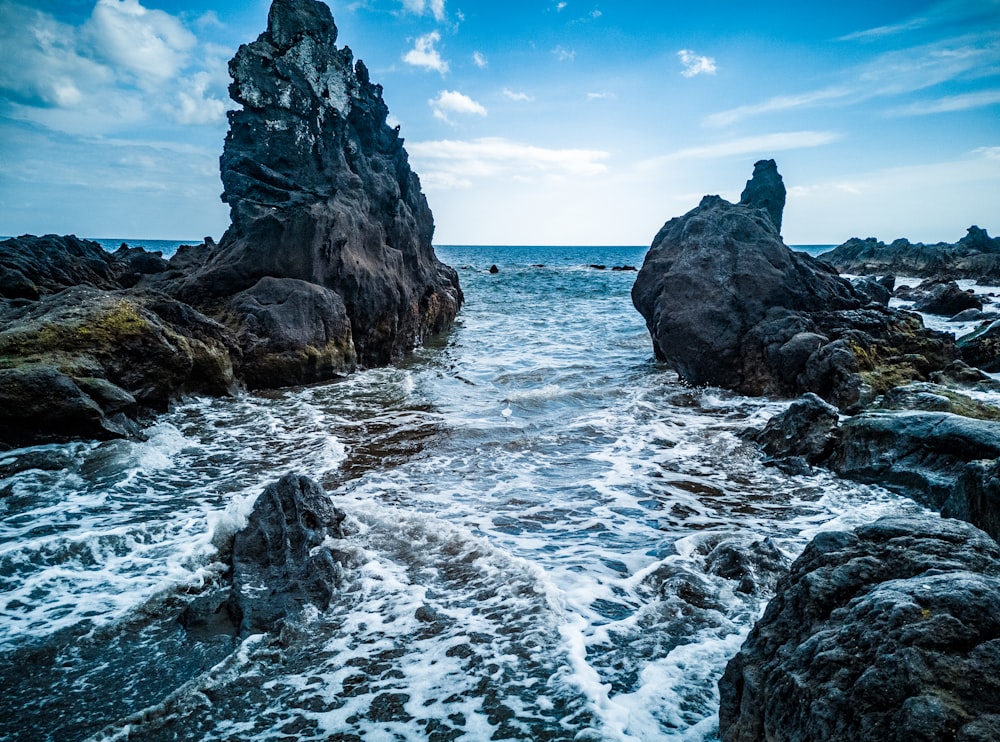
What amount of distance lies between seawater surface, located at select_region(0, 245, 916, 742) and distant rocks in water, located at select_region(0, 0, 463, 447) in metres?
1.01

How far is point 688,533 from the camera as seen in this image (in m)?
6.73

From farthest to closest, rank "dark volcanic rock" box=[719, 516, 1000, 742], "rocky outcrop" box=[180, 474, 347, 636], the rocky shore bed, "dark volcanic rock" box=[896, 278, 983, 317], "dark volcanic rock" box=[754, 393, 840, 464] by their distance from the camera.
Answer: "dark volcanic rock" box=[896, 278, 983, 317], "dark volcanic rock" box=[754, 393, 840, 464], "rocky outcrop" box=[180, 474, 347, 636], the rocky shore bed, "dark volcanic rock" box=[719, 516, 1000, 742]

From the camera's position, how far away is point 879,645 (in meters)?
2.62

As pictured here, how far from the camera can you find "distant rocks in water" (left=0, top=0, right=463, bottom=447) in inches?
379

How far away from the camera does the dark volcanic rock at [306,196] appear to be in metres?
15.9

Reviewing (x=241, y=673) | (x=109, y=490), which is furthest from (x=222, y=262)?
(x=241, y=673)

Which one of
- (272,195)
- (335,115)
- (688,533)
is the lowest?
(688,533)

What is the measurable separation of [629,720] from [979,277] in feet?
164

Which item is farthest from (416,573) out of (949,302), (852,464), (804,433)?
(949,302)

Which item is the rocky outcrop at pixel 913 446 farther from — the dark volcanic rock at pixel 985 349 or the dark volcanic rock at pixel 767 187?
the dark volcanic rock at pixel 767 187

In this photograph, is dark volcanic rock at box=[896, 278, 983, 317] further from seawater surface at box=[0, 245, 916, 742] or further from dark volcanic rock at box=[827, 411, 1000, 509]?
dark volcanic rock at box=[827, 411, 1000, 509]

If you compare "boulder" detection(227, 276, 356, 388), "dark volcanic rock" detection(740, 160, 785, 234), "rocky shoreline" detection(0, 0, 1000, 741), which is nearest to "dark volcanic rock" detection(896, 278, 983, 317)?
"rocky shoreline" detection(0, 0, 1000, 741)

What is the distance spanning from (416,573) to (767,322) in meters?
11.7

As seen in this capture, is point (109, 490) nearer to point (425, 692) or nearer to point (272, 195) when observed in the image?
point (425, 692)
